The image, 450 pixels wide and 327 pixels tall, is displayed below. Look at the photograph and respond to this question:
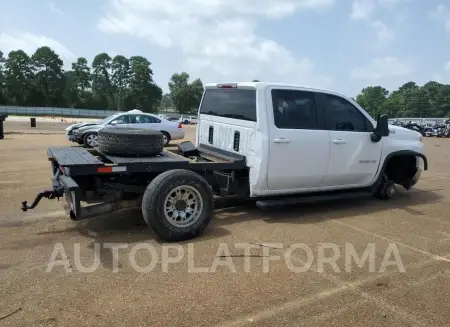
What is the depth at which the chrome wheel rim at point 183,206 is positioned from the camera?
15.3 ft

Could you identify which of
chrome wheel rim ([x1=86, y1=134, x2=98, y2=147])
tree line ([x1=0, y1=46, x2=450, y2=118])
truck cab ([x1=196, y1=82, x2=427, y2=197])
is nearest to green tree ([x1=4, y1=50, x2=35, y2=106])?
tree line ([x1=0, y1=46, x2=450, y2=118])

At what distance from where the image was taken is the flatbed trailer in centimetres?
444

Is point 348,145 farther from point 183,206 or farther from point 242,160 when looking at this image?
point 183,206

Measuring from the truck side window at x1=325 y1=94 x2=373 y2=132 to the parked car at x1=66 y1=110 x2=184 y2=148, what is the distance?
1064 cm

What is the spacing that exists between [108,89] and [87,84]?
599 centimetres

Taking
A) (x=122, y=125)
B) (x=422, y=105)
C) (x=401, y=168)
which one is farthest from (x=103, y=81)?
(x=401, y=168)

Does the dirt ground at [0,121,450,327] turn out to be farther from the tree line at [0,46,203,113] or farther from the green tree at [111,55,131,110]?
the green tree at [111,55,131,110]

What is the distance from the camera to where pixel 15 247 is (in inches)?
173

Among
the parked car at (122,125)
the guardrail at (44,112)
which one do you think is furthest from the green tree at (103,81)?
the parked car at (122,125)

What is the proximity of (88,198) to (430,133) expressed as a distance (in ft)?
126

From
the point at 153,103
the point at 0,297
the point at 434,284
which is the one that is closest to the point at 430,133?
the point at 434,284

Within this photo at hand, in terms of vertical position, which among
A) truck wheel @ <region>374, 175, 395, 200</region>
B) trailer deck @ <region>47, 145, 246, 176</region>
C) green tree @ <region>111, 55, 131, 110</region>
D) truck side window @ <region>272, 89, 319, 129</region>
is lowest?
truck wheel @ <region>374, 175, 395, 200</region>

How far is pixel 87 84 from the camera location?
104250mm

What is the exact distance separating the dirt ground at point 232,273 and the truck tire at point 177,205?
0.54ft
